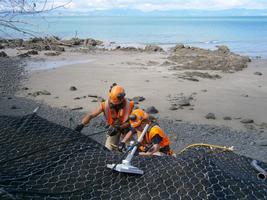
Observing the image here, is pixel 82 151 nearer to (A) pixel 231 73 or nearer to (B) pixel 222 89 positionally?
(B) pixel 222 89

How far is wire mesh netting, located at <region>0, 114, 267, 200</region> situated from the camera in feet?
13.8

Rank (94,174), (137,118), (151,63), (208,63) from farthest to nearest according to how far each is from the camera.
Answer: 1. (151,63)
2. (208,63)
3. (137,118)
4. (94,174)

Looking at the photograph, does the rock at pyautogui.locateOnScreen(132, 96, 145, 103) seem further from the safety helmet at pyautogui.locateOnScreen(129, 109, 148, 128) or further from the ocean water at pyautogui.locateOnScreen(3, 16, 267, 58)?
the safety helmet at pyautogui.locateOnScreen(129, 109, 148, 128)

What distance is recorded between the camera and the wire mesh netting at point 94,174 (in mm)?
4191

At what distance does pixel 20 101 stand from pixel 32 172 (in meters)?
9.46

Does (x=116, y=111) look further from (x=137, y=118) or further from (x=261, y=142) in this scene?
(x=261, y=142)

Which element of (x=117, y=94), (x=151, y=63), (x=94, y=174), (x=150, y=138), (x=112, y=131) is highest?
(x=117, y=94)

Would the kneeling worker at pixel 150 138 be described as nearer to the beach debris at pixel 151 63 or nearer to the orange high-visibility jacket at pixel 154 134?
the orange high-visibility jacket at pixel 154 134

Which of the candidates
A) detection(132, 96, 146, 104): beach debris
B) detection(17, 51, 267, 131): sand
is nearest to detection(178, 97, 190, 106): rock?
detection(17, 51, 267, 131): sand

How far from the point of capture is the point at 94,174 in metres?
4.70

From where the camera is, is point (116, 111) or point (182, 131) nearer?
point (116, 111)

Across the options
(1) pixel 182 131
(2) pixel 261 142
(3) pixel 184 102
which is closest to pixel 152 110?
(3) pixel 184 102

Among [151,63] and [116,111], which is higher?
[116,111]

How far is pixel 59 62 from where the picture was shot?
78.9 ft
